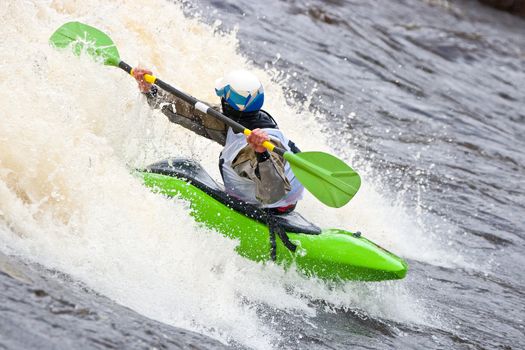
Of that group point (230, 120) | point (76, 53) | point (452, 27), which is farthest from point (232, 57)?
point (452, 27)

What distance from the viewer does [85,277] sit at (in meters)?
4.40

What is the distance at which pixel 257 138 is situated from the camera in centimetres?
534

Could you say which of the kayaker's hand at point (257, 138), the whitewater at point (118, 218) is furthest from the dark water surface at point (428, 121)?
the kayaker's hand at point (257, 138)

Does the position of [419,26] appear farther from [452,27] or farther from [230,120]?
[230,120]

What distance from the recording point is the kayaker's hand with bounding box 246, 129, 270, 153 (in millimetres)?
5332

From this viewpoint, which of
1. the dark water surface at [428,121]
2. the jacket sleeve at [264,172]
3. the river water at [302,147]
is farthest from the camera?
the dark water surface at [428,121]

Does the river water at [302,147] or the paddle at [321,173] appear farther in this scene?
the paddle at [321,173]

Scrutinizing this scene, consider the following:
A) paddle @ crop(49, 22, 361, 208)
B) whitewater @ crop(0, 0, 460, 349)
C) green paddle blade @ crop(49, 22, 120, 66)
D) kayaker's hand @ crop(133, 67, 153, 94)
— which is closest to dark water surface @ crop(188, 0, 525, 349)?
whitewater @ crop(0, 0, 460, 349)

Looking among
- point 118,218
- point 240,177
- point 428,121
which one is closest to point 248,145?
point 240,177

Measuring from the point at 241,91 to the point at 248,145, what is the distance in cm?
37

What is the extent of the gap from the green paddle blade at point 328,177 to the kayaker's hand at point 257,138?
0.95ft

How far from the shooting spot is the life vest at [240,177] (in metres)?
5.77

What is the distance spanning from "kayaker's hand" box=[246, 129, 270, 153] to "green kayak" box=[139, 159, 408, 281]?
582 millimetres

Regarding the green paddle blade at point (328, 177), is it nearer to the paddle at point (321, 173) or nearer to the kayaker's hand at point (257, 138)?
the paddle at point (321, 173)
